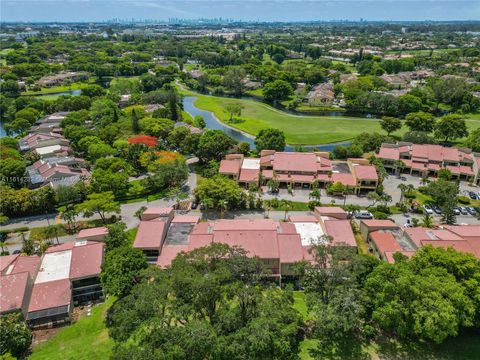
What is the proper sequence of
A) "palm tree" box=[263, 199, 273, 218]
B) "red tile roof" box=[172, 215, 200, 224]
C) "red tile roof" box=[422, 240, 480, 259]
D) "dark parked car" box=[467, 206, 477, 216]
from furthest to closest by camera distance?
1. "palm tree" box=[263, 199, 273, 218]
2. "dark parked car" box=[467, 206, 477, 216]
3. "red tile roof" box=[172, 215, 200, 224]
4. "red tile roof" box=[422, 240, 480, 259]

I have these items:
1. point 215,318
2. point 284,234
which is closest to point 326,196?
point 284,234

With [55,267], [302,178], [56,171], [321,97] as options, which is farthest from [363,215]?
[321,97]

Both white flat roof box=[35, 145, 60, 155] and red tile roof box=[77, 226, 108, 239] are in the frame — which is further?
white flat roof box=[35, 145, 60, 155]

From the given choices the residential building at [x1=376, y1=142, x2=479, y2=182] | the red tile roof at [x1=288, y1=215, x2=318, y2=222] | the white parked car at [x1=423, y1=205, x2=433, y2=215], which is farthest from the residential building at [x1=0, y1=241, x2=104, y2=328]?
the residential building at [x1=376, y1=142, x2=479, y2=182]

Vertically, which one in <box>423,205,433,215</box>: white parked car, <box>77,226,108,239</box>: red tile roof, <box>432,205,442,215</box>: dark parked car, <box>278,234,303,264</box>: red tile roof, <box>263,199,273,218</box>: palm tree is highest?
<box>278,234,303,264</box>: red tile roof

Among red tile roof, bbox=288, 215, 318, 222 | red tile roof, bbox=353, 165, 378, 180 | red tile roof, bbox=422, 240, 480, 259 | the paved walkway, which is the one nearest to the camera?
red tile roof, bbox=422, 240, 480, 259

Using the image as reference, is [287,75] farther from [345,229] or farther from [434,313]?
[434,313]

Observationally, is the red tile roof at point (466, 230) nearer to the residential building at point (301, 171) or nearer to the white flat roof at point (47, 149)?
the residential building at point (301, 171)

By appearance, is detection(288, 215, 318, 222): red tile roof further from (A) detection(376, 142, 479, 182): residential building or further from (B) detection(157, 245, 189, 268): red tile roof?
(A) detection(376, 142, 479, 182): residential building
